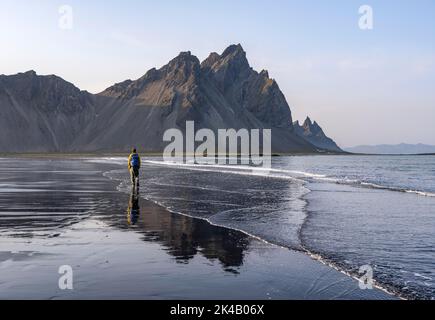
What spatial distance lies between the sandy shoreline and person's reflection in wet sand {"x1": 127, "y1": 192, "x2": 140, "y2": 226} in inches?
8.2

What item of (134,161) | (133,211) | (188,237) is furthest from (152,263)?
(134,161)

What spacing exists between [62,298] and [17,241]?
18.1 feet

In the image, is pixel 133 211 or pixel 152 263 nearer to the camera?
pixel 152 263

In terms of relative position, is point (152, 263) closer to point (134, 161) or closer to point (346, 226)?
point (346, 226)

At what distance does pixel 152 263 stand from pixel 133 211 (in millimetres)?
9444

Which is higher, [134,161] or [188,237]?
[134,161]

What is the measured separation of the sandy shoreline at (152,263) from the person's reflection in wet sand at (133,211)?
208mm

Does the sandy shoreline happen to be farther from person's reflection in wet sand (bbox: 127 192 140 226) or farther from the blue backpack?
the blue backpack

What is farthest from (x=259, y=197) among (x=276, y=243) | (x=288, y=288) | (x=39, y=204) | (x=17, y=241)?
(x=288, y=288)

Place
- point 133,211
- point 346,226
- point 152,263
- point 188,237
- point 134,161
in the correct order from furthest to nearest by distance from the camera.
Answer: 1. point 134,161
2. point 133,211
3. point 346,226
4. point 188,237
5. point 152,263

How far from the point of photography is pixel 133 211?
19375 mm

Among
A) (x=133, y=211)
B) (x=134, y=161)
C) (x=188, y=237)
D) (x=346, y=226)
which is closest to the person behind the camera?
(x=188, y=237)
